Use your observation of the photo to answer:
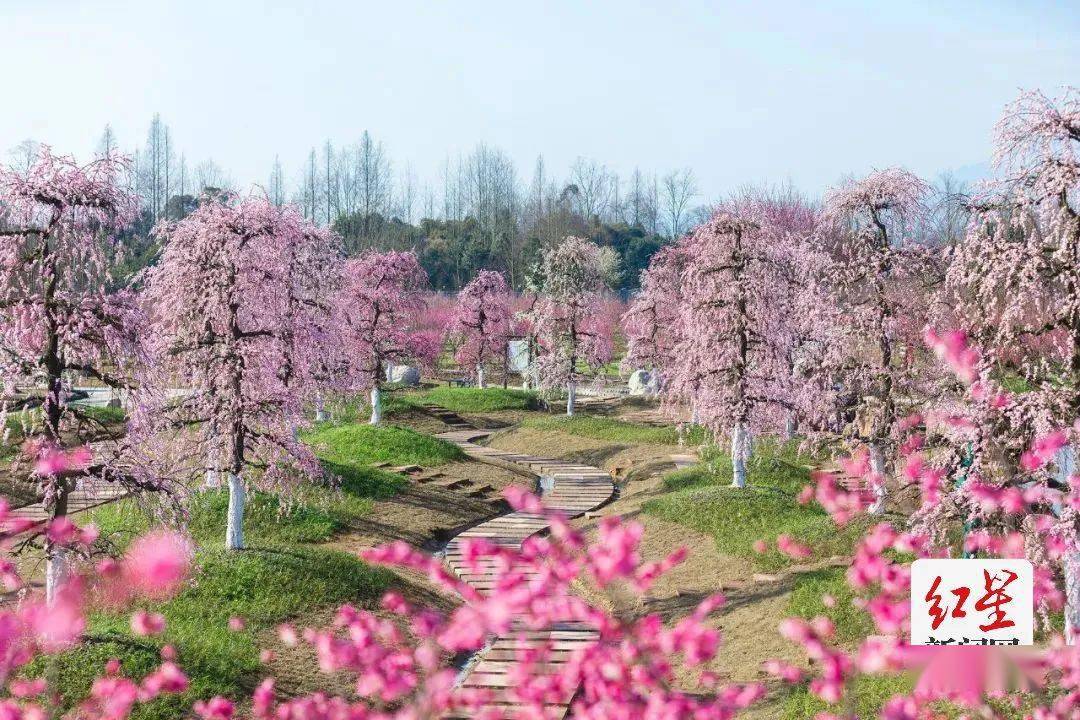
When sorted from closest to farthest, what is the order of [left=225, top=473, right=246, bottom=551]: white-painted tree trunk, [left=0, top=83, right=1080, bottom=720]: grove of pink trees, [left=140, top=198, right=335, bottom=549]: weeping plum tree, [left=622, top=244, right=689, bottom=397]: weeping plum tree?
[left=0, top=83, right=1080, bottom=720]: grove of pink trees → [left=140, top=198, right=335, bottom=549]: weeping plum tree → [left=225, top=473, right=246, bottom=551]: white-painted tree trunk → [left=622, top=244, right=689, bottom=397]: weeping plum tree

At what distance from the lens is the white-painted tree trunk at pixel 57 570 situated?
398 inches

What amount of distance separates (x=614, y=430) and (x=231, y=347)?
17664mm

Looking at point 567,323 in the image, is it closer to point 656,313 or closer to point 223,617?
point 656,313

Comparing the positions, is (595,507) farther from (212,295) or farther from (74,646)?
(74,646)

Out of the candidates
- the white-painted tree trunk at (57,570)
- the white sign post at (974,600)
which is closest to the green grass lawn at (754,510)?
the white-painted tree trunk at (57,570)

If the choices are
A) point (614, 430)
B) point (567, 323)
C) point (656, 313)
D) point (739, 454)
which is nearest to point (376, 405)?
point (614, 430)

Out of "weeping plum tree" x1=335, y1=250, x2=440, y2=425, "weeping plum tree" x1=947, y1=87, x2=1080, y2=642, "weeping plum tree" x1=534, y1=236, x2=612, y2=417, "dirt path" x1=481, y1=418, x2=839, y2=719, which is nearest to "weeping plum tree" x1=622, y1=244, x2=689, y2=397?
"weeping plum tree" x1=534, y1=236, x2=612, y2=417

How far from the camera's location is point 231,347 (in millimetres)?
14234

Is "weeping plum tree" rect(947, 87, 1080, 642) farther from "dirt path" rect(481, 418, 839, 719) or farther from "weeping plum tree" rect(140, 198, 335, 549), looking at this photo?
"weeping plum tree" rect(140, 198, 335, 549)

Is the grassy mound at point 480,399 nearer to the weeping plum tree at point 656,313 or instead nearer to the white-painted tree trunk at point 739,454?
the weeping plum tree at point 656,313

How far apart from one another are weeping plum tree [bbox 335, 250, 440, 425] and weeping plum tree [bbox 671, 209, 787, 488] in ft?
40.0

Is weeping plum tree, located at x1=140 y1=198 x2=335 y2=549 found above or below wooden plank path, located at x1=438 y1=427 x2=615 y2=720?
above

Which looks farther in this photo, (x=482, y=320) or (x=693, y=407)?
(x=482, y=320)

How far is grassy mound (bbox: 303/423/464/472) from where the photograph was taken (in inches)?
961
